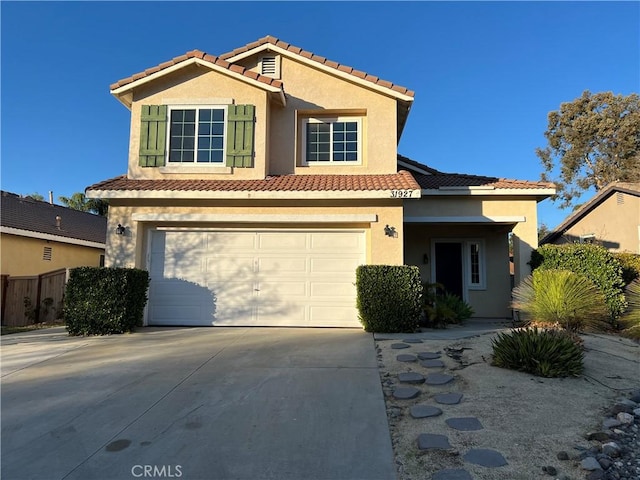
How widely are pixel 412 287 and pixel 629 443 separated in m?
5.37

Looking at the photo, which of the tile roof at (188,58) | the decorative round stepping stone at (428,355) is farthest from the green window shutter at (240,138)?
the decorative round stepping stone at (428,355)

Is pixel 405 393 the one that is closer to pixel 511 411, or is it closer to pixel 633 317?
pixel 511 411

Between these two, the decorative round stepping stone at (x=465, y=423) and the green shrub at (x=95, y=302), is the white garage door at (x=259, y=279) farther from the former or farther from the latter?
the decorative round stepping stone at (x=465, y=423)

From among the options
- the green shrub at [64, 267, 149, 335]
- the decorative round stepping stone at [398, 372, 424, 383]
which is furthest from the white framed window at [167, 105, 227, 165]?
the decorative round stepping stone at [398, 372, 424, 383]

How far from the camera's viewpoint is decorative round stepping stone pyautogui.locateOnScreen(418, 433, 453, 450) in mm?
3896

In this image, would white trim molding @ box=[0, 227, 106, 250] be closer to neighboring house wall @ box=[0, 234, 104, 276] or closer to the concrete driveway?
neighboring house wall @ box=[0, 234, 104, 276]

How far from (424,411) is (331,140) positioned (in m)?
8.68

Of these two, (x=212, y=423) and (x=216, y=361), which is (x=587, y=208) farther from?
(x=212, y=423)

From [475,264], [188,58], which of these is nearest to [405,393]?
[475,264]

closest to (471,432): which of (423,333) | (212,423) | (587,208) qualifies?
Result: (212,423)

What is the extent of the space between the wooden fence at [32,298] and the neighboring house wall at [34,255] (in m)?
2.46

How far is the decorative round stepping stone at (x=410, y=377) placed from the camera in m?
5.51

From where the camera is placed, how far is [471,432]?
163 inches

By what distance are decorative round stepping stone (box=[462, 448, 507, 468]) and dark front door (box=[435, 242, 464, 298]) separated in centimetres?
970
